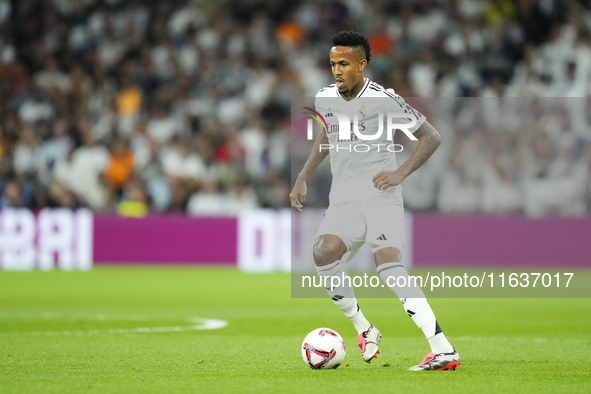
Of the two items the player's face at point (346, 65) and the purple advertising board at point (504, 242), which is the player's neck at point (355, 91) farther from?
the purple advertising board at point (504, 242)

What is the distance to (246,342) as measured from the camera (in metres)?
7.90

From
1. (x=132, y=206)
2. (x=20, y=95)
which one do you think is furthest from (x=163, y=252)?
(x=20, y=95)

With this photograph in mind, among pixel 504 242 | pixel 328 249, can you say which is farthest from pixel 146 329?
pixel 504 242

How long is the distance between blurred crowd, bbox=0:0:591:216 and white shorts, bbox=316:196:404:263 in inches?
397

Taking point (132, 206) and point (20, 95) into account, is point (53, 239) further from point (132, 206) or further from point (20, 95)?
point (20, 95)

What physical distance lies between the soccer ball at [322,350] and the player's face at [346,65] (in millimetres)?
1775

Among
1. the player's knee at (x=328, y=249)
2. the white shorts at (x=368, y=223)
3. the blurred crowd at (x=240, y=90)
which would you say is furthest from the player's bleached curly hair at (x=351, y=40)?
the blurred crowd at (x=240, y=90)

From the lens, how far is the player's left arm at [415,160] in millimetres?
6219

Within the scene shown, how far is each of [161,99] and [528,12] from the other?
27.3 ft

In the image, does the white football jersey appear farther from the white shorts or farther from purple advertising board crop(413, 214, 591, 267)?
purple advertising board crop(413, 214, 591, 267)

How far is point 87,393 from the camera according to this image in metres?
5.10

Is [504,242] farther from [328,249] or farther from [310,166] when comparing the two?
[328,249]

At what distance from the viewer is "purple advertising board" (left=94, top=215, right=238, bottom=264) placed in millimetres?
17125

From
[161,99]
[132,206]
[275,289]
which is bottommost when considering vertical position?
[275,289]
